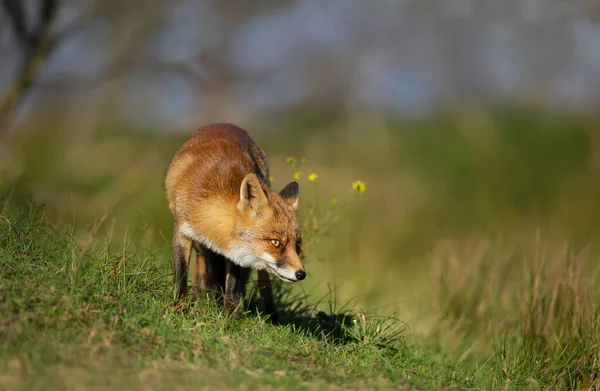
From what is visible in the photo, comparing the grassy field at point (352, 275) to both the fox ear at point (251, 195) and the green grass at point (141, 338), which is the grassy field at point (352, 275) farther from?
the fox ear at point (251, 195)

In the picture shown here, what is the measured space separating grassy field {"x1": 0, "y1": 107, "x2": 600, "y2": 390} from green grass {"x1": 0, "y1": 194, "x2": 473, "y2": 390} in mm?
13

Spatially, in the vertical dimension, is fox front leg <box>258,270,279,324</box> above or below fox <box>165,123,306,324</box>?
below

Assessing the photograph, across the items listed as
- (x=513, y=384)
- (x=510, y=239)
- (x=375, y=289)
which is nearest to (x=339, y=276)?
(x=375, y=289)

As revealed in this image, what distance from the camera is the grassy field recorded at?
350cm

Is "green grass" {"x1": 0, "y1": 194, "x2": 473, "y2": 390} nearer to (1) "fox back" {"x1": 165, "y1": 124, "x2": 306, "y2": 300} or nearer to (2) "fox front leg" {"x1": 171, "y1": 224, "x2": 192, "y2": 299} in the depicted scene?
(2) "fox front leg" {"x1": 171, "y1": 224, "x2": 192, "y2": 299}

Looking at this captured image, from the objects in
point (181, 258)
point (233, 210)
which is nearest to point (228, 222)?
point (233, 210)

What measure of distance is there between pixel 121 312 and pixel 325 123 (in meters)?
16.3

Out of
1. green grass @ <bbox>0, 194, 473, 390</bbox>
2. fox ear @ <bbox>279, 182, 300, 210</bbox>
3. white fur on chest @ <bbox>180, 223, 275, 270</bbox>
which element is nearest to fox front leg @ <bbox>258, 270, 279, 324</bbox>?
green grass @ <bbox>0, 194, 473, 390</bbox>

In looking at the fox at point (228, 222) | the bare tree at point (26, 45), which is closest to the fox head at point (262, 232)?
Answer: the fox at point (228, 222)

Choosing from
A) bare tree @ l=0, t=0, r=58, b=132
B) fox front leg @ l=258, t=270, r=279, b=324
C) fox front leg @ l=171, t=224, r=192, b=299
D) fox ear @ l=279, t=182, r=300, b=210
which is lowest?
fox front leg @ l=258, t=270, r=279, b=324

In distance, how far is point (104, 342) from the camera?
343 centimetres

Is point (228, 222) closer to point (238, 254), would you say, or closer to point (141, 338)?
point (238, 254)

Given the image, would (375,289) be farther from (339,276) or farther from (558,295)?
(558,295)

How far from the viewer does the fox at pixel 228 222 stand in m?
4.37
